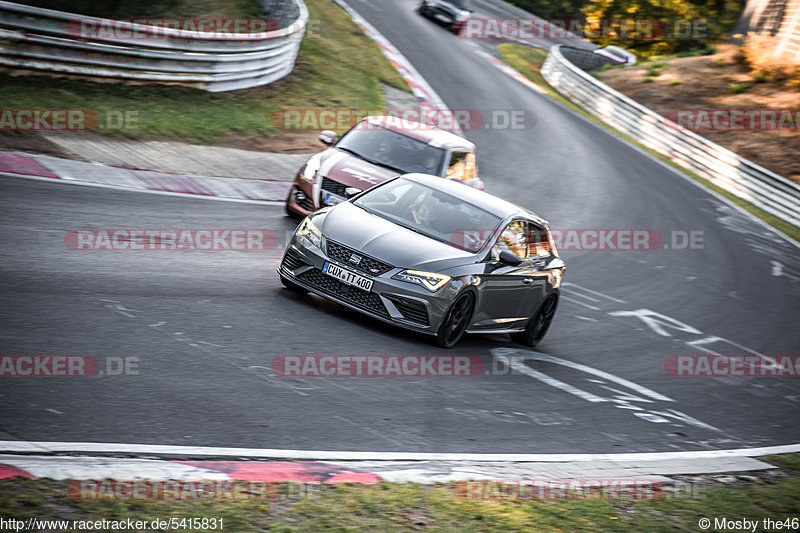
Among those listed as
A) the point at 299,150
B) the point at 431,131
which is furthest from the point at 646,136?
the point at 431,131

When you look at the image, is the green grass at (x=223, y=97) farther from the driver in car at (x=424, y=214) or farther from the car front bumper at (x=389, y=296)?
the car front bumper at (x=389, y=296)

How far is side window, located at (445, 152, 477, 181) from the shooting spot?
1388 cm

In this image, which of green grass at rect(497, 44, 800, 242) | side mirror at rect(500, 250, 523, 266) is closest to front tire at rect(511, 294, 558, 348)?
side mirror at rect(500, 250, 523, 266)

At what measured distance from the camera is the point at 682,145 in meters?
28.7

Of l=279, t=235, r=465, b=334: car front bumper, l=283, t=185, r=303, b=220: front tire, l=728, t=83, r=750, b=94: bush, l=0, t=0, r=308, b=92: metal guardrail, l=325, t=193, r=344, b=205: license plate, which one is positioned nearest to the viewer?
l=279, t=235, r=465, b=334: car front bumper

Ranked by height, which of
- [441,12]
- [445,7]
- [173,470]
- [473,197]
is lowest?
[173,470]

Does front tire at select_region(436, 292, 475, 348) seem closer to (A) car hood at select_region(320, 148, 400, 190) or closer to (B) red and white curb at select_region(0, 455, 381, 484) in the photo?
(B) red and white curb at select_region(0, 455, 381, 484)

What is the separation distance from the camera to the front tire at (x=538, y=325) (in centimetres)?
1079

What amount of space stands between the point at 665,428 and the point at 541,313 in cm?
263

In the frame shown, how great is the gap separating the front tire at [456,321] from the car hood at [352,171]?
363 centimetres

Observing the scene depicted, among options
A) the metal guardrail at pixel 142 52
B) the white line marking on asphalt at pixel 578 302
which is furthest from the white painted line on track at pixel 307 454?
the metal guardrail at pixel 142 52

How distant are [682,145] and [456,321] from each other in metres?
21.6

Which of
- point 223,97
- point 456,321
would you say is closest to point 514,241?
point 456,321

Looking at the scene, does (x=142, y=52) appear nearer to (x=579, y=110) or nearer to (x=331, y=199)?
(x=331, y=199)
